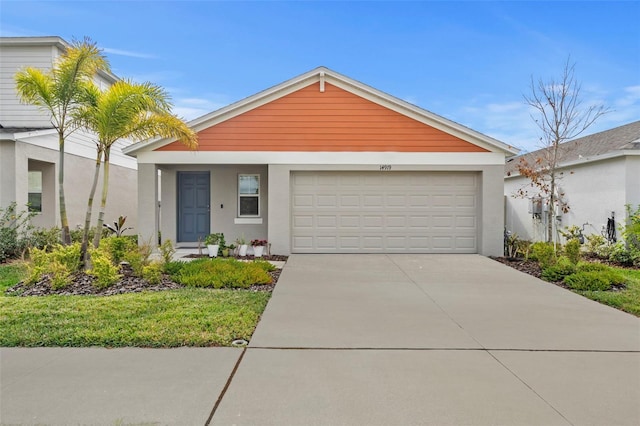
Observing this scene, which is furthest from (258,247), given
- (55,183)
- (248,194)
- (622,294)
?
(622,294)

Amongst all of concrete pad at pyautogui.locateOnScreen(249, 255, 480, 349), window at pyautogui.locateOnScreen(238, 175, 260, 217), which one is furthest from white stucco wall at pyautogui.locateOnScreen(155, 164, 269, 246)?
concrete pad at pyautogui.locateOnScreen(249, 255, 480, 349)

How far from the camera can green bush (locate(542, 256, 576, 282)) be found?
8336mm

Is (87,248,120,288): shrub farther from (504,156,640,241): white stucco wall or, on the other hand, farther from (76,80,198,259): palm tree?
(504,156,640,241): white stucco wall

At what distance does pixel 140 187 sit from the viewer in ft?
38.6

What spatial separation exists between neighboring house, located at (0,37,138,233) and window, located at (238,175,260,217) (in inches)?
222

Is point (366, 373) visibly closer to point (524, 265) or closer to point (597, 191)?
point (524, 265)

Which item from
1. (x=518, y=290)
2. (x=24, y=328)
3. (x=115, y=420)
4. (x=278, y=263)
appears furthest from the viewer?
(x=278, y=263)

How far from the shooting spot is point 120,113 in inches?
306

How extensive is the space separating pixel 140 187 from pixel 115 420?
9.92m

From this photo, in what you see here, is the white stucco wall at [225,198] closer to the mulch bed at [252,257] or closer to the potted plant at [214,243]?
the potted plant at [214,243]

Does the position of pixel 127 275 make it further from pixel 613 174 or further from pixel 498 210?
pixel 613 174

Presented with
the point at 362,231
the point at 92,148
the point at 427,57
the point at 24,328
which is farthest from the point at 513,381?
the point at 92,148

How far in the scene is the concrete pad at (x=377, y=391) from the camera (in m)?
2.94

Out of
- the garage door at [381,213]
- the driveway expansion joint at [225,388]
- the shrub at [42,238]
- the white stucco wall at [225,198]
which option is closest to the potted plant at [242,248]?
the white stucco wall at [225,198]
